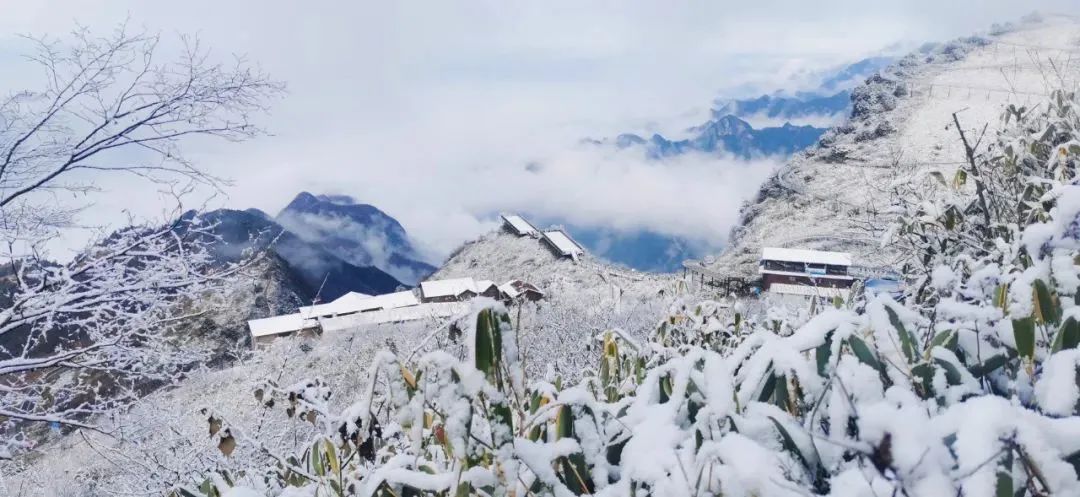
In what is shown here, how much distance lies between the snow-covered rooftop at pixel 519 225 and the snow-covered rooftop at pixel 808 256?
1784cm

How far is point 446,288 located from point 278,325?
8096mm

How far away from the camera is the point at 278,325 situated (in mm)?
29062

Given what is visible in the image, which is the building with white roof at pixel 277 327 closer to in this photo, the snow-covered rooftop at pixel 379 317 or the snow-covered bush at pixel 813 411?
the snow-covered rooftop at pixel 379 317

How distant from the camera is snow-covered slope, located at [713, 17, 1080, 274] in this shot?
32594mm

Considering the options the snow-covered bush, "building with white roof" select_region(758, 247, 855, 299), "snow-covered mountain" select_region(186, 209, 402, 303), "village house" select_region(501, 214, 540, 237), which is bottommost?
"snow-covered mountain" select_region(186, 209, 402, 303)

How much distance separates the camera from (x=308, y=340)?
27.4 m

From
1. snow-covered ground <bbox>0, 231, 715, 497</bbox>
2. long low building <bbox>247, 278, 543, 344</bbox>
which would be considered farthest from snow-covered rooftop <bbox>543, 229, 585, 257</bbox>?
long low building <bbox>247, 278, 543, 344</bbox>

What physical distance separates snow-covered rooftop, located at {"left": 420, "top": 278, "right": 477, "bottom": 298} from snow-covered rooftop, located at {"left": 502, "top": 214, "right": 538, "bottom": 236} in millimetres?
9988

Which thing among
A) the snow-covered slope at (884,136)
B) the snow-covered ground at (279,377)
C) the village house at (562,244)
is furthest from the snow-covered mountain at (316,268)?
the snow-covered slope at (884,136)

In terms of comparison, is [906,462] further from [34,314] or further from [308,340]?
[308,340]

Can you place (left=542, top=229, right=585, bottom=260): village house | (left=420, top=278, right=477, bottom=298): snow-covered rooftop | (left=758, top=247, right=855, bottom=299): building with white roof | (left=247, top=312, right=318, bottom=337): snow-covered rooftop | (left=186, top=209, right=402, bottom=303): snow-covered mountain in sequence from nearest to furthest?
(left=758, top=247, right=855, bottom=299): building with white roof
(left=247, top=312, right=318, bottom=337): snow-covered rooftop
(left=420, top=278, right=477, bottom=298): snow-covered rooftop
(left=542, top=229, right=585, bottom=260): village house
(left=186, top=209, right=402, bottom=303): snow-covered mountain

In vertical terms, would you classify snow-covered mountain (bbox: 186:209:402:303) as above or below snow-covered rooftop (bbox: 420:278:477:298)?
below

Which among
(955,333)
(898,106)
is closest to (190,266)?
(955,333)

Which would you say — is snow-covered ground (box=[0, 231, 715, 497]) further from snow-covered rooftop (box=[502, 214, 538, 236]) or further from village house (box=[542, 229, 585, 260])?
snow-covered rooftop (box=[502, 214, 538, 236])
